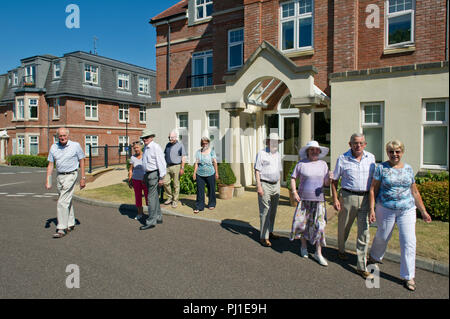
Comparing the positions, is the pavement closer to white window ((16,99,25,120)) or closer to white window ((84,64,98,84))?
white window ((84,64,98,84))

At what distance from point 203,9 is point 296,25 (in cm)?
669

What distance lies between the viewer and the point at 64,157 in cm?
623

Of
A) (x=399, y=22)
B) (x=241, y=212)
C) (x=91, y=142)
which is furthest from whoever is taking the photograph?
(x=91, y=142)

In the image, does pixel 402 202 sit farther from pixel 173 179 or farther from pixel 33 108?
pixel 33 108

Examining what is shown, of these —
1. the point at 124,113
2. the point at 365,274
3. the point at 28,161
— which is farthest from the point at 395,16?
the point at 28,161

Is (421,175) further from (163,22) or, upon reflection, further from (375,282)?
(163,22)

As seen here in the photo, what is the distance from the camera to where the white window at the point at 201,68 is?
1609 centimetres

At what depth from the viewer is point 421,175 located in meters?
7.89

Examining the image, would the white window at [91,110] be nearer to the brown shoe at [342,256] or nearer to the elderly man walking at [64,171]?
the elderly man walking at [64,171]

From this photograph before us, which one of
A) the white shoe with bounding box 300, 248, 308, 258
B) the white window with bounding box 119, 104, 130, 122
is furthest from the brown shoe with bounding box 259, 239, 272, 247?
the white window with bounding box 119, 104, 130, 122

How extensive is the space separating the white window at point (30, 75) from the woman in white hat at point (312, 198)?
3317 cm

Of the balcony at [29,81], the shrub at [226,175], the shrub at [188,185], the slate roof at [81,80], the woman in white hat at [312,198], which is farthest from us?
the balcony at [29,81]

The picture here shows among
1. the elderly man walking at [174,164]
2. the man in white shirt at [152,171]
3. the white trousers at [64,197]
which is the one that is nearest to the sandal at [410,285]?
the man in white shirt at [152,171]

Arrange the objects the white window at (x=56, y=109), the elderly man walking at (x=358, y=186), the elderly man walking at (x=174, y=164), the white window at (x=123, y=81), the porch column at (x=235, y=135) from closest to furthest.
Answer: the elderly man walking at (x=358, y=186) < the elderly man walking at (x=174, y=164) < the porch column at (x=235, y=135) < the white window at (x=56, y=109) < the white window at (x=123, y=81)
